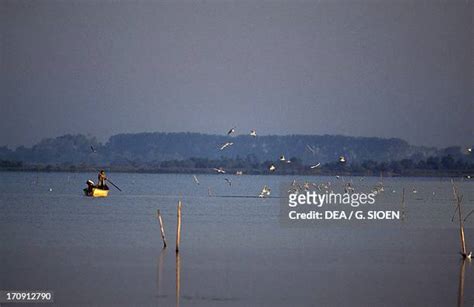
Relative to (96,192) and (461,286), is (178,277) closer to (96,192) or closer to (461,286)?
(461,286)

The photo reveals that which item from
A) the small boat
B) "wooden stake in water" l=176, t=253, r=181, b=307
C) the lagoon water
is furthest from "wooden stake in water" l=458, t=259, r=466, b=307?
the small boat

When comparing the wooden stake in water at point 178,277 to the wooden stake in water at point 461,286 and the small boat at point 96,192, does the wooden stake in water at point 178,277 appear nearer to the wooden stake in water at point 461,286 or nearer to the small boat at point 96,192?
the wooden stake in water at point 461,286

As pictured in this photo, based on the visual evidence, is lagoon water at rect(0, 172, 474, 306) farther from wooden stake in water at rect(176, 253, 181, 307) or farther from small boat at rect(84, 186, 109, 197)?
small boat at rect(84, 186, 109, 197)

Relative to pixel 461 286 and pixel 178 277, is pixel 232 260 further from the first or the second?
pixel 461 286

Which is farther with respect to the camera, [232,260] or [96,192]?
[96,192]

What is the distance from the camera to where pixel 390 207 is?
49719 millimetres

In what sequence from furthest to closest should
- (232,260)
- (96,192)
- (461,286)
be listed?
1. (96,192)
2. (232,260)
3. (461,286)

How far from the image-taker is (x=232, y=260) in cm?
2519

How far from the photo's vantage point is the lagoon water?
64.2 feet

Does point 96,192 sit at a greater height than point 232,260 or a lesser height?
greater

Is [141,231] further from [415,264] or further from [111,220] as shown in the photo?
[415,264]

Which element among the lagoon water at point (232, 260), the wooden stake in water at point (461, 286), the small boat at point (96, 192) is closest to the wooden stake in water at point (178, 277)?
the lagoon water at point (232, 260)

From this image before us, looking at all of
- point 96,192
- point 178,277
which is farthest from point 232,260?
point 96,192

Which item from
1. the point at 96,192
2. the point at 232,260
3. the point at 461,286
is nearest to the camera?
the point at 461,286
